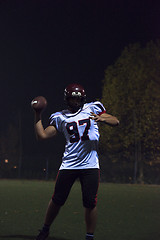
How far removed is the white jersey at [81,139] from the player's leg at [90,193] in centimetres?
10

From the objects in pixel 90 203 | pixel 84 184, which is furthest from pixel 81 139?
pixel 90 203

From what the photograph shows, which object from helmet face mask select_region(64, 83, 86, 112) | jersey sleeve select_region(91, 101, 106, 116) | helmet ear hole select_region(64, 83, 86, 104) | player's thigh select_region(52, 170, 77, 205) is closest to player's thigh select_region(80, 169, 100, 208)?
player's thigh select_region(52, 170, 77, 205)

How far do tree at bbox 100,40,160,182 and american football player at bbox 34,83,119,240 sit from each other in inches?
836

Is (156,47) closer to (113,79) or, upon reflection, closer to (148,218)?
(113,79)

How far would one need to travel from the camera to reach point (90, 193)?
5664 mm

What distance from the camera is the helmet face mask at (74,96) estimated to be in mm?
5883

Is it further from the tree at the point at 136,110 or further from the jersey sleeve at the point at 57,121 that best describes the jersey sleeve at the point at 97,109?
the tree at the point at 136,110

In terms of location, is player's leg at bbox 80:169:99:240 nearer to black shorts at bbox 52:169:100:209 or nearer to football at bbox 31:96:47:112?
black shorts at bbox 52:169:100:209

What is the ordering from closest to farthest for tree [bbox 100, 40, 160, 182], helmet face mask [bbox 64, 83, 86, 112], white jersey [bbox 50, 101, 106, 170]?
white jersey [bbox 50, 101, 106, 170] < helmet face mask [bbox 64, 83, 86, 112] < tree [bbox 100, 40, 160, 182]

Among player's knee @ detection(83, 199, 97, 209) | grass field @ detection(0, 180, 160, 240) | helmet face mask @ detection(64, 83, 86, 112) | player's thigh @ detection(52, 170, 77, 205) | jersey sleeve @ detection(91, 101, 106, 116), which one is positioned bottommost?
grass field @ detection(0, 180, 160, 240)

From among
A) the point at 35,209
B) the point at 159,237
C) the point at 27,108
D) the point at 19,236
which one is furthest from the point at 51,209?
the point at 27,108

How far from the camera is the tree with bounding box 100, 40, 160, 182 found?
2720 centimetres

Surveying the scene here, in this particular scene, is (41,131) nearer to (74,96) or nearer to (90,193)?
(74,96)

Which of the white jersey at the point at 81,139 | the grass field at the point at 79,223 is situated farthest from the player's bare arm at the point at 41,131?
the grass field at the point at 79,223
